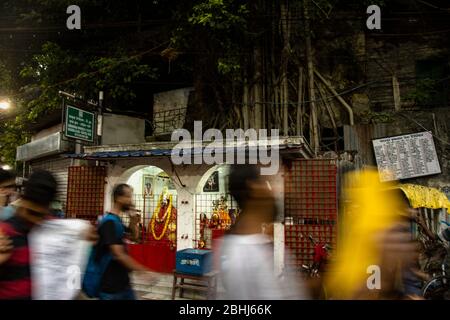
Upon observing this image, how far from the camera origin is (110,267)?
12.0 ft

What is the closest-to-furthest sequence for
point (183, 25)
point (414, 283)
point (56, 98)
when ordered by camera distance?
point (414, 283)
point (183, 25)
point (56, 98)

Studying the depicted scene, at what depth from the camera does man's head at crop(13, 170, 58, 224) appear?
3.20 m

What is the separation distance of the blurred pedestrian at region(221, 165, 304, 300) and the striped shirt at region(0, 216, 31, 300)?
1.68 m

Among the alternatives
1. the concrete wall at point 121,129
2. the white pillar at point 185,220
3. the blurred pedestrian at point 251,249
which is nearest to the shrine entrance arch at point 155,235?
the white pillar at point 185,220

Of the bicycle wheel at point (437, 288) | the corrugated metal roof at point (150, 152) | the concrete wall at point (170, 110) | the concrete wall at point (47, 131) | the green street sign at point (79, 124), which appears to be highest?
the concrete wall at point (170, 110)

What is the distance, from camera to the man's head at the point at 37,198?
3.20 m

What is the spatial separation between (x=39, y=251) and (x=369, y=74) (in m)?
12.4

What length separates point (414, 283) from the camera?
4.33 meters

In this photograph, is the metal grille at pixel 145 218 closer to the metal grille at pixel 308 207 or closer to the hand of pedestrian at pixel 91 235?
the metal grille at pixel 308 207

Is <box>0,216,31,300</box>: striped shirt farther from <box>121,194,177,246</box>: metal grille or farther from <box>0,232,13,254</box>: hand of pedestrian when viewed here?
<box>121,194,177,246</box>: metal grille

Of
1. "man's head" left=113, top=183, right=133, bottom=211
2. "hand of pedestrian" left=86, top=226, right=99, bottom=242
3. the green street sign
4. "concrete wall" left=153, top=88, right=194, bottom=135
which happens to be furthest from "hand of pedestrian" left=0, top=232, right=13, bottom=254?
"concrete wall" left=153, top=88, right=194, bottom=135

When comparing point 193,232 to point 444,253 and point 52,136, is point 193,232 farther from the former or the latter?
point 52,136

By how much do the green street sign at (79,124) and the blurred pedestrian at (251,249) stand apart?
8.95 m
